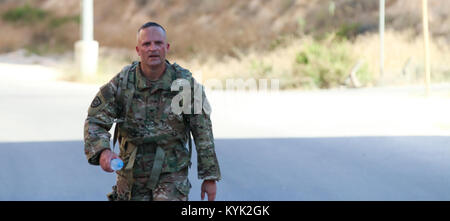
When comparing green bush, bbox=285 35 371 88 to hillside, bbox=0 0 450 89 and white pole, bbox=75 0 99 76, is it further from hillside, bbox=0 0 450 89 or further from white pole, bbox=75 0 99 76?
white pole, bbox=75 0 99 76

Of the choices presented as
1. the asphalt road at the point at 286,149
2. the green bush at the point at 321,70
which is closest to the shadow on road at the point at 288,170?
the asphalt road at the point at 286,149

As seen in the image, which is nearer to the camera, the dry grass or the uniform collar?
the uniform collar

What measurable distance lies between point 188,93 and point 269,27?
37.9 meters

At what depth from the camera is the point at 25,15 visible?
5441 centimetres

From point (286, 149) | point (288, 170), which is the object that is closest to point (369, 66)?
point (286, 149)

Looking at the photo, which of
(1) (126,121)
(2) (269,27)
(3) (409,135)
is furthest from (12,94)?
(2) (269,27)

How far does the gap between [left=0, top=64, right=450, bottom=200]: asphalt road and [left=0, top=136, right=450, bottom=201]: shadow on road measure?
0.01 meters

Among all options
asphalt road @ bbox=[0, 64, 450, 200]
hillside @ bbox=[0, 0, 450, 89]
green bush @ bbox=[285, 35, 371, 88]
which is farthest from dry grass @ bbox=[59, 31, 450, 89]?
asphalt road @ bbox=[0, 64, 450, 200]

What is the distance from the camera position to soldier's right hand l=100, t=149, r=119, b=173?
3.89m

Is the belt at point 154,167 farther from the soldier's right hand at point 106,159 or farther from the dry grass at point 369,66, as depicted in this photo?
the dry grass at point 369,66

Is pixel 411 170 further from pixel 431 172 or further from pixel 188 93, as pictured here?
pixel 188 93

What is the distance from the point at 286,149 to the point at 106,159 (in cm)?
615

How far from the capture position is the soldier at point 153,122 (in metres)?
4.15

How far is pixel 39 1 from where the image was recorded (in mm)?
58344
